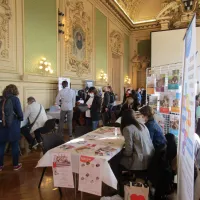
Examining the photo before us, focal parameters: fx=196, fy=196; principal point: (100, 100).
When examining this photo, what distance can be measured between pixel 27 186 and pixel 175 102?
9.01ft

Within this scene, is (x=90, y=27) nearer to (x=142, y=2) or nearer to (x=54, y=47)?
(x=54, y=47)

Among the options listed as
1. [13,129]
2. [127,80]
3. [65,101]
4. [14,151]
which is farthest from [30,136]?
[127,80]

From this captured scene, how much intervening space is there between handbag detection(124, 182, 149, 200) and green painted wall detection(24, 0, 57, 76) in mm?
4485

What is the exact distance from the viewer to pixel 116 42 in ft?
36.2

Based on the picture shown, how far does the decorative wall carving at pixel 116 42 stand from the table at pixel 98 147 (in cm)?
810

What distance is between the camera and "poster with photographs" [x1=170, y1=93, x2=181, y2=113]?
338cm

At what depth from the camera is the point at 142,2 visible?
41.0ft

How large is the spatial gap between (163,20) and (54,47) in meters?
7.87

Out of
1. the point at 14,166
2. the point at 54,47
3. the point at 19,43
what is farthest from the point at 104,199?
the point at 54,47

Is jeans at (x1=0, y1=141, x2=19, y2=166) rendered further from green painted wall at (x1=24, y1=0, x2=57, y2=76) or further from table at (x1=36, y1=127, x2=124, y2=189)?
green painted wall at (x1=24, y1=0, x2=57, y2=76)

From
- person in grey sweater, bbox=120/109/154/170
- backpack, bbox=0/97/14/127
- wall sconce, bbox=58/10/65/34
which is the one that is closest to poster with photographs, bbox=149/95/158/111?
person in grey sweater, bbox=120/109/154/170

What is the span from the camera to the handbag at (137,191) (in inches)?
80.9

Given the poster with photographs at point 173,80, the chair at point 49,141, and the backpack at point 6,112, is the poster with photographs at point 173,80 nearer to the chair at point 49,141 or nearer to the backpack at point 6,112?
the chair at point 49,141

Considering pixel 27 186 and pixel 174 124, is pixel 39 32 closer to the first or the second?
pixel 27 186
